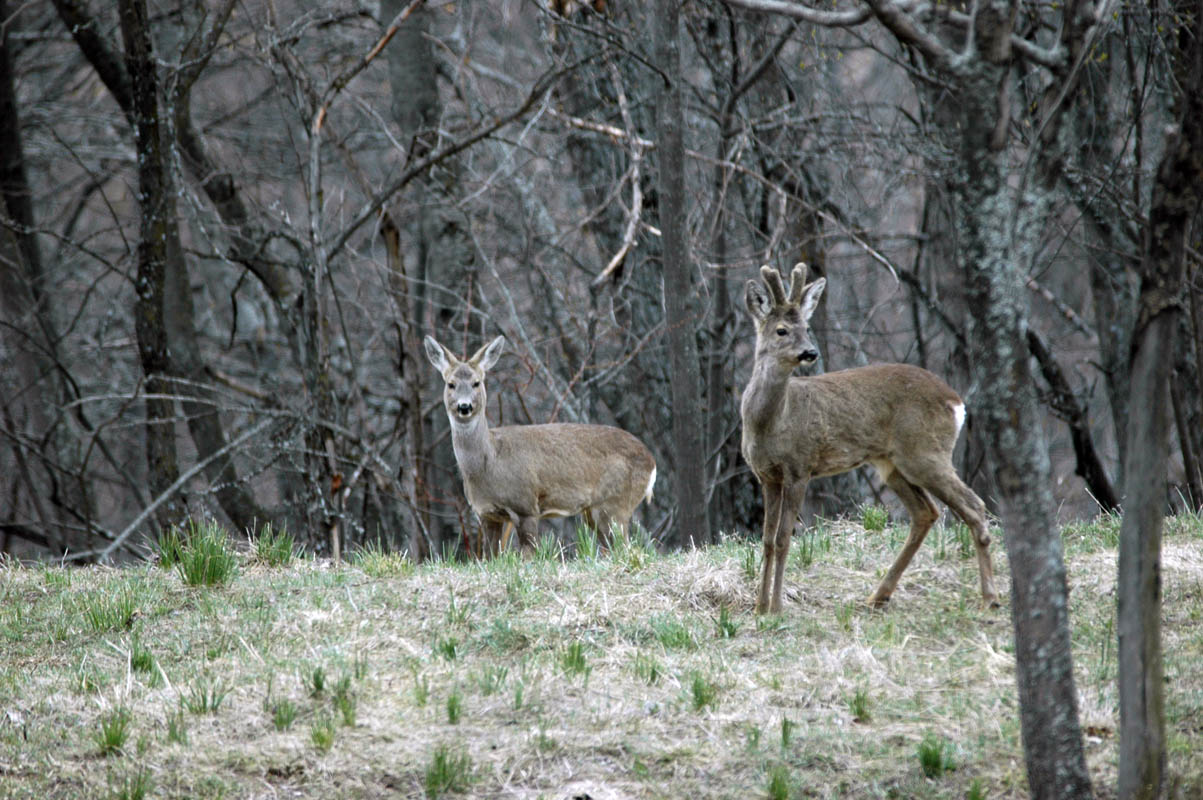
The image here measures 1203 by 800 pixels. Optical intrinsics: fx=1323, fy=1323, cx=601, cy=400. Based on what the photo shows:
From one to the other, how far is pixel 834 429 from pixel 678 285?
3.12 metres

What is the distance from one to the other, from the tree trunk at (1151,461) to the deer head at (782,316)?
266cm

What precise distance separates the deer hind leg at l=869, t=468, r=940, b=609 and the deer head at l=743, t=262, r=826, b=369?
3.17 ft

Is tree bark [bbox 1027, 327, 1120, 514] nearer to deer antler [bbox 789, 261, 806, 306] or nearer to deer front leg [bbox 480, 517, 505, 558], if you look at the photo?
deer front leg [bbox 480, 517, 505, 558]

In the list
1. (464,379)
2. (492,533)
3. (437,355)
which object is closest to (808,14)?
(464,379)

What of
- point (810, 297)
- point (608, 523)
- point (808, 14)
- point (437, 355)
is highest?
point (808, 14)

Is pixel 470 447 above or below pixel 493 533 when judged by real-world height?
above

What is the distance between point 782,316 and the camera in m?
7.06

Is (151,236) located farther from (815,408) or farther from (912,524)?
(912,524)

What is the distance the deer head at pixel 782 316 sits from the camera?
689 cm


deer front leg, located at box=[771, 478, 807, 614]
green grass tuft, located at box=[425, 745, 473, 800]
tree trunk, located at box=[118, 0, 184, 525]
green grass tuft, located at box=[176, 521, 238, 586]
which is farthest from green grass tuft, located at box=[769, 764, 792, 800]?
tree trunk, located at box=[118, 0, 184, 525]

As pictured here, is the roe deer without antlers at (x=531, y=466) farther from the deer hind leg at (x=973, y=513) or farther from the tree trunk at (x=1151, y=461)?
the tree trunk at (x=1151, y=461)

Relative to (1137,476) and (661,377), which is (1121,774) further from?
(661,377)

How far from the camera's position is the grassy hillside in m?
4.68

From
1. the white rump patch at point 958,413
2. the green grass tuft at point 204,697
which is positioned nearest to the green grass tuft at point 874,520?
the white rump patch at point 958,413
